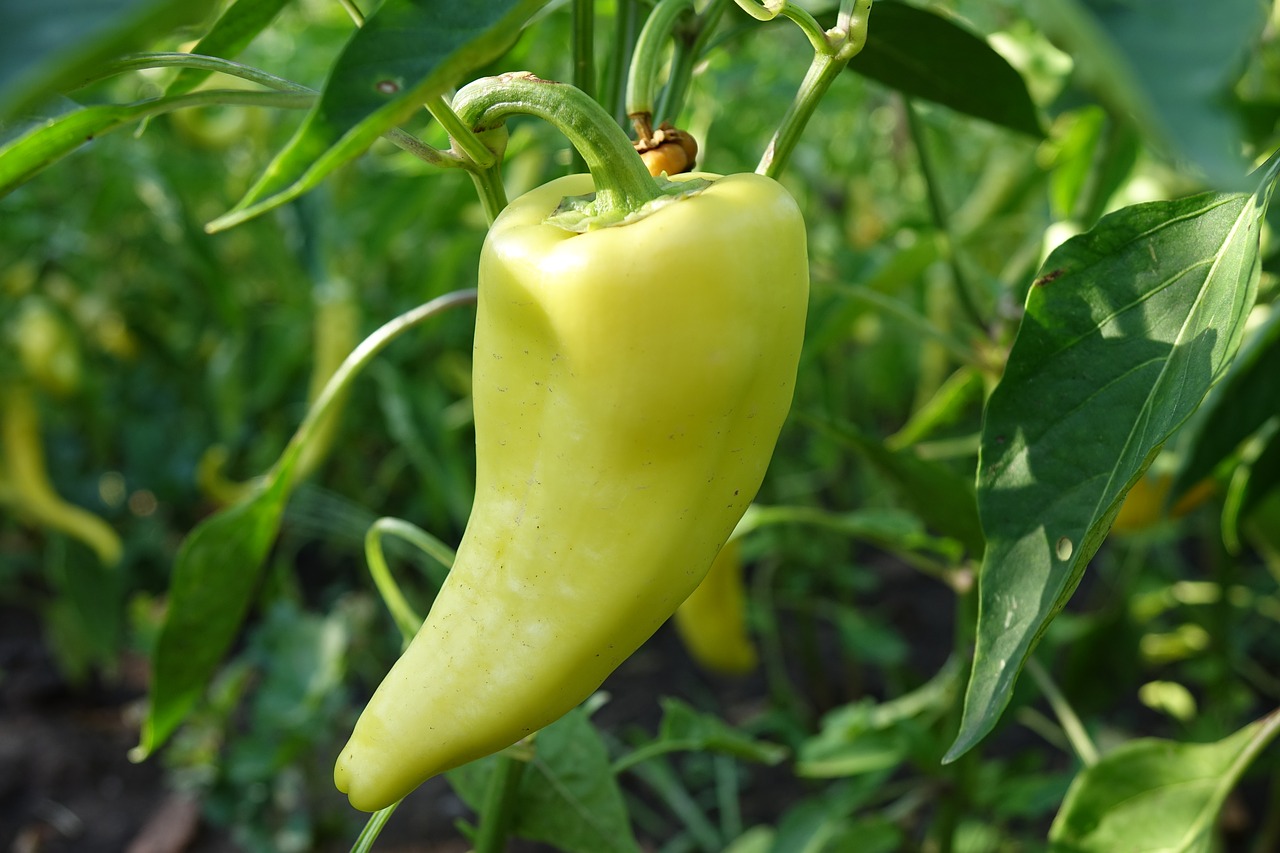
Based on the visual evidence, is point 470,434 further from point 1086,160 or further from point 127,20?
point 127,20

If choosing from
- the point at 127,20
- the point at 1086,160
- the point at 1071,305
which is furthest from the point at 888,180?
the point at 127,20

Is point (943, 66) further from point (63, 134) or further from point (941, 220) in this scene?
point (63, 134)

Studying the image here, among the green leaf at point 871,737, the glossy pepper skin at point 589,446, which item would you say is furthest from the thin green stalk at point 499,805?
the green leaf at point 871,737

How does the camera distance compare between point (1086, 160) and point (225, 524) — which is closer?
point (225, 524)

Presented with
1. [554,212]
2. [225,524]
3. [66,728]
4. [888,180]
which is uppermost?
[554,212]

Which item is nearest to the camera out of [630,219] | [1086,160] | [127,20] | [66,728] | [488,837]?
[127,20]

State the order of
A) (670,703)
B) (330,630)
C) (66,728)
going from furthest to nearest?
(66,728), (330,630), (670,703)

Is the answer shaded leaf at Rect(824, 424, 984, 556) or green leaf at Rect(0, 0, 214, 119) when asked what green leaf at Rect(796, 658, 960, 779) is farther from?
green leaf at Rect(0, 0, 214, 119)

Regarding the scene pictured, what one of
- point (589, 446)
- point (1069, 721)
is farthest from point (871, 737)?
point (589, 446)
